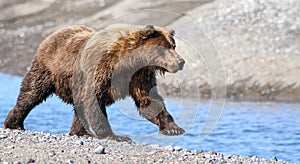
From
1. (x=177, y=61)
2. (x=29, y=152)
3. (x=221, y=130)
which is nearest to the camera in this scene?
(x=29, y=152)

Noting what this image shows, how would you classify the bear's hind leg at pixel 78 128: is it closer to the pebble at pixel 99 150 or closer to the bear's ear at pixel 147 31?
the bear's ear at pixel 147 31

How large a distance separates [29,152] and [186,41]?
12.9 metres

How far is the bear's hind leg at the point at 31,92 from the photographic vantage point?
10227mm

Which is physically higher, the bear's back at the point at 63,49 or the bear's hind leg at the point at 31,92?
the bear's back at the point at 63,49

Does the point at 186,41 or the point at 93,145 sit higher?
the point at 186,41

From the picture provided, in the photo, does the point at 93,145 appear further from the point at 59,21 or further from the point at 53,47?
the point at 59,21

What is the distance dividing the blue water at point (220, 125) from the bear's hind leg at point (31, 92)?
3.43 feet

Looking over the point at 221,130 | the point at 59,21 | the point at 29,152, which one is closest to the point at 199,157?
the point at 29,152

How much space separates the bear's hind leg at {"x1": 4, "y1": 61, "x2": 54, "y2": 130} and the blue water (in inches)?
41.2

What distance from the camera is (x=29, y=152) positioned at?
7852 mm

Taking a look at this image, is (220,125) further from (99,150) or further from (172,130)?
(99,150)

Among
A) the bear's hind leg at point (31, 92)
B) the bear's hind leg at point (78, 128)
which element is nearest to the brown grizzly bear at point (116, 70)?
the bear's hind leg at point (78, 128)

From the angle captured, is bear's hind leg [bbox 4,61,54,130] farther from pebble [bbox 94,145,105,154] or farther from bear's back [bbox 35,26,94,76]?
pebble [bbox 94,145,105,154]

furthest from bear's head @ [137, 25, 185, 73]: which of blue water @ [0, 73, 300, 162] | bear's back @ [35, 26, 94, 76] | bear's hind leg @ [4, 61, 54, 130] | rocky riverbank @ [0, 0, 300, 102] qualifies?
rocky riverbank @ [0, 0, 300, 102]
